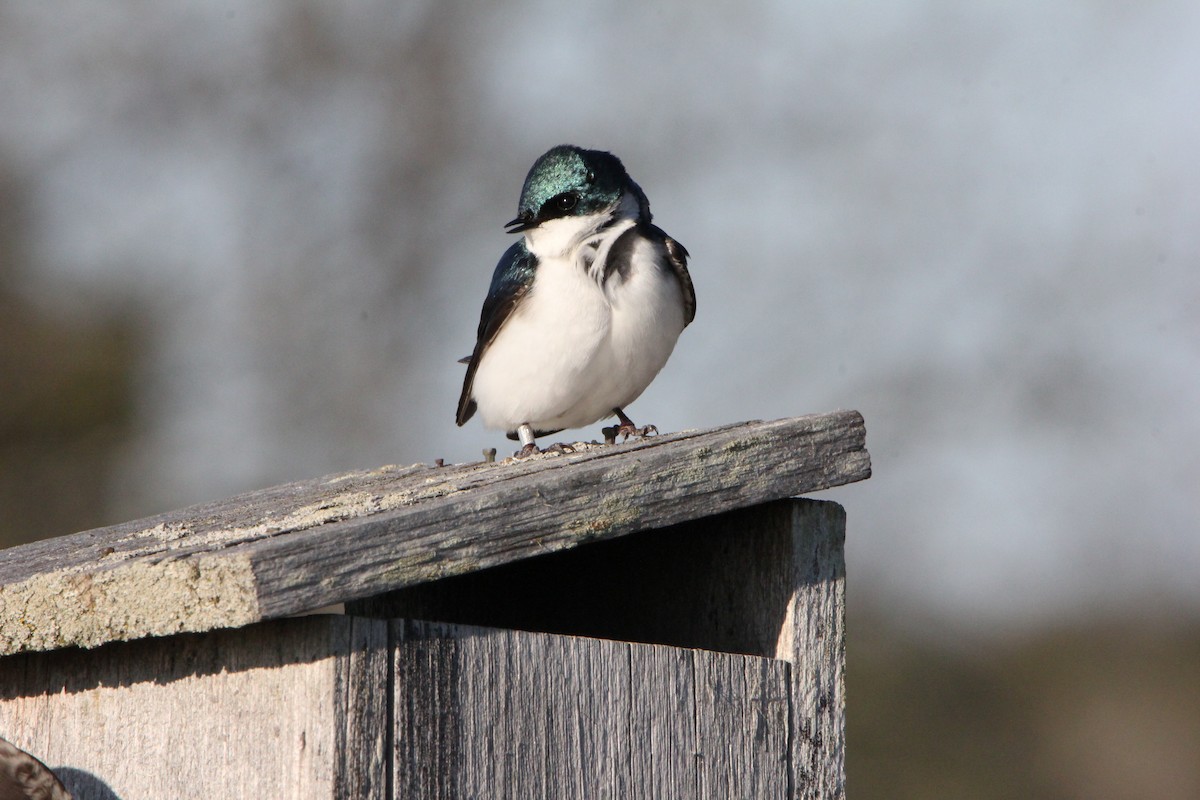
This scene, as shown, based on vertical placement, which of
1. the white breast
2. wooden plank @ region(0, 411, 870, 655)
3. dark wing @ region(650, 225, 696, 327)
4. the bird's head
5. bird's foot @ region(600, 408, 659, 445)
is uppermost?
the bird's head

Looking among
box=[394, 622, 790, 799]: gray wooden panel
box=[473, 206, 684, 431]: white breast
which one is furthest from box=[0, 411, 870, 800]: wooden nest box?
box=[473, 206, 684, 431]: white breast

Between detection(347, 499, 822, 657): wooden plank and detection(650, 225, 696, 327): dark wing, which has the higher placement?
detection(650, 225, 696, 327): dark wing

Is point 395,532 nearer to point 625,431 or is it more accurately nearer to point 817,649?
point 817,649

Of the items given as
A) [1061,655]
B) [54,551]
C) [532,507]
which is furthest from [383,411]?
[532,507]

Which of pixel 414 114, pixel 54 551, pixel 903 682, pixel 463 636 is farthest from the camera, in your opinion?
pixel 414 114

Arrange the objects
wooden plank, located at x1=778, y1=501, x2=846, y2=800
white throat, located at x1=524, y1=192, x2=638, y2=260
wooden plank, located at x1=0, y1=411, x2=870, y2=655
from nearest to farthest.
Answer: wooden plank, located at x1=0, y1=411, x2=870, y2=655 → wooden plank, located at x1=778, y1=501, x2=846, y2=800 → white throat, located at x1=524, y1=192, x2=638, y2=260

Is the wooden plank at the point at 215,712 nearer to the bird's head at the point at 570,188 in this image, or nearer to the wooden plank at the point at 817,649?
the wooden plank at the point at 817,649

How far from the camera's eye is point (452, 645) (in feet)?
5.28

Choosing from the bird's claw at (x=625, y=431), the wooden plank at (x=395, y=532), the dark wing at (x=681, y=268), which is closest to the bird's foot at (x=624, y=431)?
the bird's claw at (x=625, y=431)

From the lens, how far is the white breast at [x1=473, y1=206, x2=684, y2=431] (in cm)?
299

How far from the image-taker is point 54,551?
6.97 ft

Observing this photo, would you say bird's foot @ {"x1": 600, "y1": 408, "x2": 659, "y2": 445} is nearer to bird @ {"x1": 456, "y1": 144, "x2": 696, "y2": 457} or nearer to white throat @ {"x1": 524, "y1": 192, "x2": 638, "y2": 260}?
bird @ {"x1": 456, "y1": 144, "x2": 696, "y2": 457}

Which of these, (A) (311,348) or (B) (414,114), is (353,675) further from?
(B) (414,114)

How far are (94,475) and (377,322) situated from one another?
1.42m
